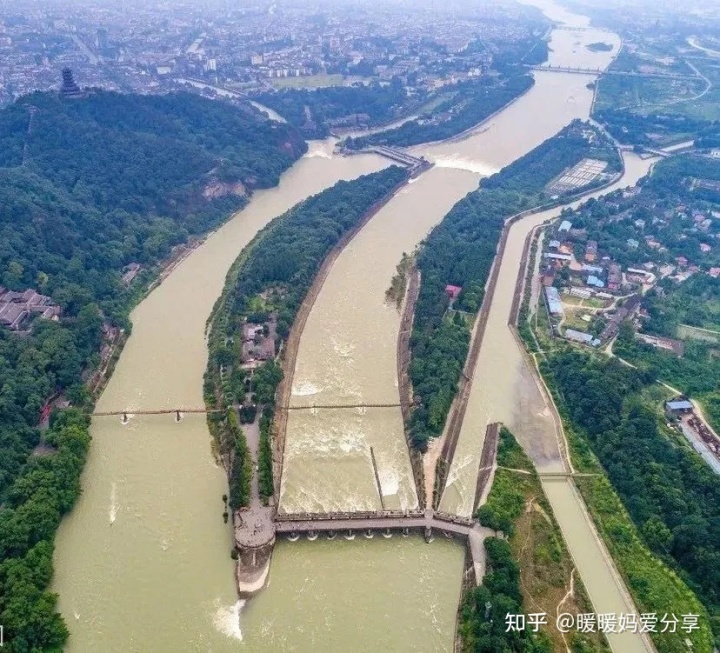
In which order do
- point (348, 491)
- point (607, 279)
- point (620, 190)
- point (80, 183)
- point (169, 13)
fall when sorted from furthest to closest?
point (169, 13)
point (620, 190)
point (80, 183)
point (607, 279)
point (348, 491)

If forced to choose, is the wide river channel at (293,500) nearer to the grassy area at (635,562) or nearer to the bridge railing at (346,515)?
the grassy area at (635,562)

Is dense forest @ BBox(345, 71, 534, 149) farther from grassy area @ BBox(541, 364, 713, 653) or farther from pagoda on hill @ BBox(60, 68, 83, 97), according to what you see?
grassy area @ BBox(541, 364, 713, 653)

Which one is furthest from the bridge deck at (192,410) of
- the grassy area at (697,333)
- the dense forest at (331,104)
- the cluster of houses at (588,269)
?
the dense forest at (331,104)

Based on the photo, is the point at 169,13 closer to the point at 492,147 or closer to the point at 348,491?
the point at 492,147

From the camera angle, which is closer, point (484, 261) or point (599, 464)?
point (599, 464)

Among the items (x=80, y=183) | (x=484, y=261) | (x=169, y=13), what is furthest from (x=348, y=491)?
(x=169, y=13)

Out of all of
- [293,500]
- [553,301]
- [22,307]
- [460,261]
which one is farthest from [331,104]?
[293,500]
